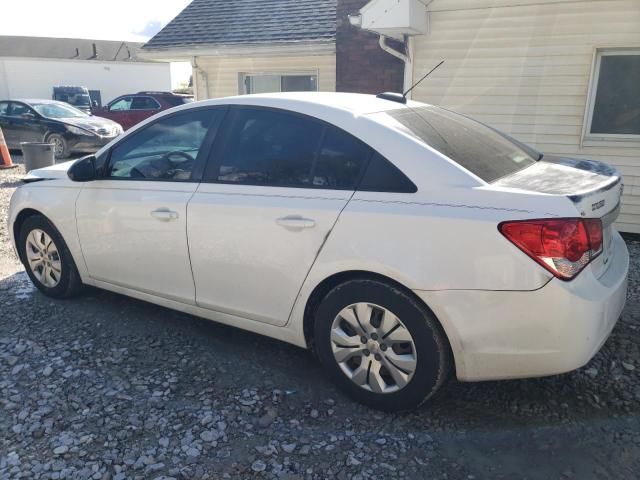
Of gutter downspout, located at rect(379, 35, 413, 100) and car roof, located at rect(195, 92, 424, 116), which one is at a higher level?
gutter downspout, located at rect(379, 35, 413, 100)

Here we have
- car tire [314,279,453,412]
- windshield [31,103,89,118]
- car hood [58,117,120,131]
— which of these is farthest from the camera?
windshield [31,103,89,118]

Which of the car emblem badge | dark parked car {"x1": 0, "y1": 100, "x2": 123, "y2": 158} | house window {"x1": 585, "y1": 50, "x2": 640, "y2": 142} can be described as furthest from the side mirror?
dark parked car {"x1": 0, "y1": 100, "x2": 123, "y2": 158}

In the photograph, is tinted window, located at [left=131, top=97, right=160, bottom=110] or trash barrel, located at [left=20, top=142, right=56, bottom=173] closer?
trash barrel, located at [left=20, top=142, right=56, bottom=173]

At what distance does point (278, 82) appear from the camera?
1115 centimetres

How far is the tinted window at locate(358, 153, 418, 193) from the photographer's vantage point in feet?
8.56

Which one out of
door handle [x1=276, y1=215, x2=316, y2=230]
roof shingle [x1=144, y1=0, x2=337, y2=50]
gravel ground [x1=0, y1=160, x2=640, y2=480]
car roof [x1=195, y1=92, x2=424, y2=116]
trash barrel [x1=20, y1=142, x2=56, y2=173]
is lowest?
gravel ground [x1=0, y1=160, x2=640, y2=480]

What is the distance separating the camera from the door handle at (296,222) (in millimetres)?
2809

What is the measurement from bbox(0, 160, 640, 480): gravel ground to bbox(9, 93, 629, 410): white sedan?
0.28m

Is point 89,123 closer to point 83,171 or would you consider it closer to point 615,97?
point 83,171

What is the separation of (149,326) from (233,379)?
3.38ft

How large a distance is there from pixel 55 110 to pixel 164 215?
12.9 meters

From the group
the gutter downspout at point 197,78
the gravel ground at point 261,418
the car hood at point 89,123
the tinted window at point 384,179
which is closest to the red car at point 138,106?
the car hood at point 89,123

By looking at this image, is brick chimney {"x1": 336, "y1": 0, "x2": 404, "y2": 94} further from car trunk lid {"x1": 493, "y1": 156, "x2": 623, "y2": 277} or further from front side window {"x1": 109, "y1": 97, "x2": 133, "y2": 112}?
front side window {"x1": 109, "y1": 97, "x2": 133, "y2": 112}

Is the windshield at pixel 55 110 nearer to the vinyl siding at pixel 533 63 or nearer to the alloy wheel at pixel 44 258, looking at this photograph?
the vinyl siding at pixel 533 63
